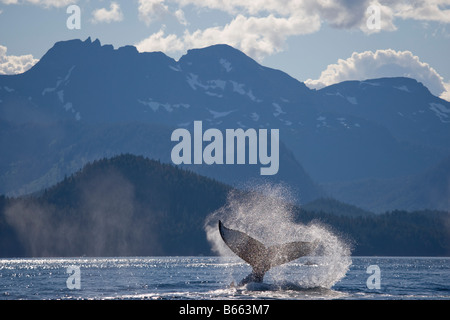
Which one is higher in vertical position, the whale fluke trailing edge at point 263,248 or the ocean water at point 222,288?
the whale fluke trailing edge at point 263,248

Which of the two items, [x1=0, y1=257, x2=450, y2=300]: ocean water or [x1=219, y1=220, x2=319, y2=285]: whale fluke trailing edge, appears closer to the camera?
[x1=219, y1=220, x2=319, y2=285]: whale fluke trailing edge

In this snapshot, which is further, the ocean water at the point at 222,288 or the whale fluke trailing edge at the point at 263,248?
the ocean water at the point at 222,288

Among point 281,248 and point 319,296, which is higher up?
point 281,248

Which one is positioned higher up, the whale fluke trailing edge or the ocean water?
the whale fluke trailing edge

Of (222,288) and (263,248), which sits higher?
(263,248)

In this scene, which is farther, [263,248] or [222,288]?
[222,288]
